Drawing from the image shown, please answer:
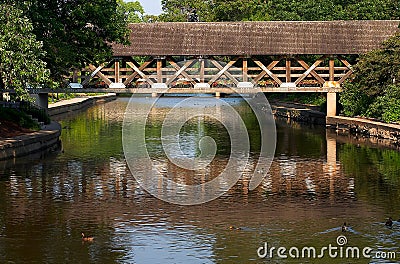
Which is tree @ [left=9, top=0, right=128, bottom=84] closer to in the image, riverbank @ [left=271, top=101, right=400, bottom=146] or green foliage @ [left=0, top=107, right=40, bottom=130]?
green foliage @ [left=0, top=107, right=40, bottom=130]

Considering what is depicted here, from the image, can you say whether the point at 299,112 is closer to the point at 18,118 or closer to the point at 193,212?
the point at 18,118

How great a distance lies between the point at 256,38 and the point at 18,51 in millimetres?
25278

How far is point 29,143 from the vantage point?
124 ft

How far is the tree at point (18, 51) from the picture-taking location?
103 ft

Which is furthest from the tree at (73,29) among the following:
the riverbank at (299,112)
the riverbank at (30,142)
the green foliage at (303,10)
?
the green foliage at (303,10)

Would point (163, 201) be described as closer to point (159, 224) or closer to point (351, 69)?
point (159, 224)

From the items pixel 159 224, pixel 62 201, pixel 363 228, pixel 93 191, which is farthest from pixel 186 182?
pixel 363 228

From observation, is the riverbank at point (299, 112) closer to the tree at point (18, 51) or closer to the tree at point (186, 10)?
the tree at point (18, 51)

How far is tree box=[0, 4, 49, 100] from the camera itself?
103ft

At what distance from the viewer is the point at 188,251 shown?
1977 centimetres

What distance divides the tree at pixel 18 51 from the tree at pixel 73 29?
4.92 meters

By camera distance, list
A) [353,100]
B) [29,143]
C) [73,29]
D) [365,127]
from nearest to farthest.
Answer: [29,143] < [73,29] < [365,127] < [353,100]

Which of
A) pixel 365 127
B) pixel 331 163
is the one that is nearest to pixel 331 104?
pixel 365 127

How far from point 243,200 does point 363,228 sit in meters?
5.19
